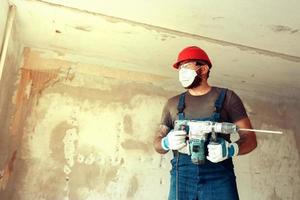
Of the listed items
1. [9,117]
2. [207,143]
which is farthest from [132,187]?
[207,143]

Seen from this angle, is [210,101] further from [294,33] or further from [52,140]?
[52,140]

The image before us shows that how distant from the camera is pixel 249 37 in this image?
2020 mm

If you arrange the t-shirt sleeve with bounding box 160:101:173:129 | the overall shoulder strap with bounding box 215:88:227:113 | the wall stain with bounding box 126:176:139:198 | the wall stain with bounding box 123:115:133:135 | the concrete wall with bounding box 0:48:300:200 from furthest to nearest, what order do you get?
the wall stain with bounding box 123:115:133:135 < the wall stain with bounding box 126:176:139:198 < the concrete wall with bounding box 0:48:300:200 < the t-shirt sleeve with bounding box 160:101:173:129 < the overall shoulder strap with bounding box 215:88:227:113

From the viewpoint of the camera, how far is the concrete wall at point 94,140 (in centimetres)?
221

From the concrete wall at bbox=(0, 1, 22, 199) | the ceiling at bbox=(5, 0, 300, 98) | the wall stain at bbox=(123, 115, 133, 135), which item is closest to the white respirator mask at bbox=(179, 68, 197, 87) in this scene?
the ceiling at bbox=(5, 0, 300, 98)

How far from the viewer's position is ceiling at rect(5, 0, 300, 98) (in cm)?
178

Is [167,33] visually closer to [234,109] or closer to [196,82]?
[196,82]

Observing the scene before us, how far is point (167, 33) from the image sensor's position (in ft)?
6.64

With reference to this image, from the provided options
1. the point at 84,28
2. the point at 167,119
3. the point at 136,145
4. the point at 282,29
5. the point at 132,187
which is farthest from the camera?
the point at 136,145

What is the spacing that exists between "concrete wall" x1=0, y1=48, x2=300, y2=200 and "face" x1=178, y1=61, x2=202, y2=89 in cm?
95

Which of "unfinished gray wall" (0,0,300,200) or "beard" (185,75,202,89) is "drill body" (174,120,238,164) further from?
"unfinished gray wall" (0,0,300,200)

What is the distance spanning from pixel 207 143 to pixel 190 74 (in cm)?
35

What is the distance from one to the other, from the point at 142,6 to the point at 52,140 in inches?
43.1

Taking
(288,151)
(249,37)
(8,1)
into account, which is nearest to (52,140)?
(8,1)
